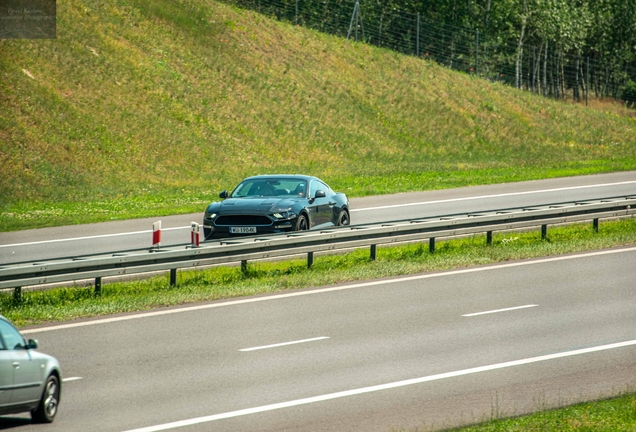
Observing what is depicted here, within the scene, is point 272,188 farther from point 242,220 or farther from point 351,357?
point 351,357

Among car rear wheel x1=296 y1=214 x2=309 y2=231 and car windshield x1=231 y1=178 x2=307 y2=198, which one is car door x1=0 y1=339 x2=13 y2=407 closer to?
car rear wheel x1=296 y1=214 x2=309 y2=231

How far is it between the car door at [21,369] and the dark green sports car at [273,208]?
10435 millimetres

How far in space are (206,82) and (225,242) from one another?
27953 millimetres

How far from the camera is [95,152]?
3375cm

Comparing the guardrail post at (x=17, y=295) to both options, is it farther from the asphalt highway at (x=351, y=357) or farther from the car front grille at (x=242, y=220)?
the car front grille at (x=242, y=220)

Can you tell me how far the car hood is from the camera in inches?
744

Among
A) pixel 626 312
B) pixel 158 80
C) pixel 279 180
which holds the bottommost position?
pixel 626 312

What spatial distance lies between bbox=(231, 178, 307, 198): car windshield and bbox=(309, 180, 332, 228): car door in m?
0.26

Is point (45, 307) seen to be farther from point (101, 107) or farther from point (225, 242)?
point (101, 107)

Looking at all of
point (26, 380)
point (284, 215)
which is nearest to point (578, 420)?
point (26, 380)

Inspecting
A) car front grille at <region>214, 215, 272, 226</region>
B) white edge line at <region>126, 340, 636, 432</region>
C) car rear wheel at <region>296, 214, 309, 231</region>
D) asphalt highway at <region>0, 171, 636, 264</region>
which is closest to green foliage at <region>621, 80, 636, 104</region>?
asphalt highway at <region>0, 171, 636, 264</region>

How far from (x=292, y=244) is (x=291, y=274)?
1.73ft

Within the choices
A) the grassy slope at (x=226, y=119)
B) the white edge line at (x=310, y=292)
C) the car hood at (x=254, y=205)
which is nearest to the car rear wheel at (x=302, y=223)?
the car hood at (x=254, y=205)

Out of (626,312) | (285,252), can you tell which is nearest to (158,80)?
(285,252)
